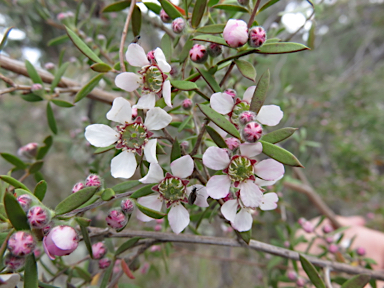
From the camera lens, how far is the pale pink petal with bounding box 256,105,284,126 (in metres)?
0.62

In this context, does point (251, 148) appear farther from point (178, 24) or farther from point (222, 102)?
point (178, 24)

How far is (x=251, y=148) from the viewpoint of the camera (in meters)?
0.56

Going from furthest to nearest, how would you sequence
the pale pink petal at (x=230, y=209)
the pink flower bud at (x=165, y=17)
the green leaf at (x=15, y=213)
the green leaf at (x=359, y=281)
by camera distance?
the pink flower bud at (x=165, y=17)
the green leaf at (x=359, y=281)
the pale pink petal at (x=230, y=209)
the green leaf at (x=15, y=213)

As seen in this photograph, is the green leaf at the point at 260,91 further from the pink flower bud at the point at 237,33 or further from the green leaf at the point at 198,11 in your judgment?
the green leaf at the point at 198,11

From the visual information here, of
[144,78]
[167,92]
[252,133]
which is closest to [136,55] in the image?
[144,78]

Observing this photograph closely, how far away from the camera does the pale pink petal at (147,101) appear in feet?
1.94

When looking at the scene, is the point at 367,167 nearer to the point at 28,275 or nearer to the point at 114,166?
the point at 114,166

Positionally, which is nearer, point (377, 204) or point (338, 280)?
point (338, 280)

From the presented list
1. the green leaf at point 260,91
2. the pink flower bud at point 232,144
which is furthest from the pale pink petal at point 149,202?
the green leaf at point 260,91

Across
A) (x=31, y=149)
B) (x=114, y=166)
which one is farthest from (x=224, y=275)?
(x=114, y=166)

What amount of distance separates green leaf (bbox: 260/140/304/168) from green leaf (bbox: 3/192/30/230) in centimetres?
56

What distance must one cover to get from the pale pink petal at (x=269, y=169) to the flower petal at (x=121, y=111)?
37 cm

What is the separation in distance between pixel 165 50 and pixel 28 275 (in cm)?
68

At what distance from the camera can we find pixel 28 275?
21.9 inches
